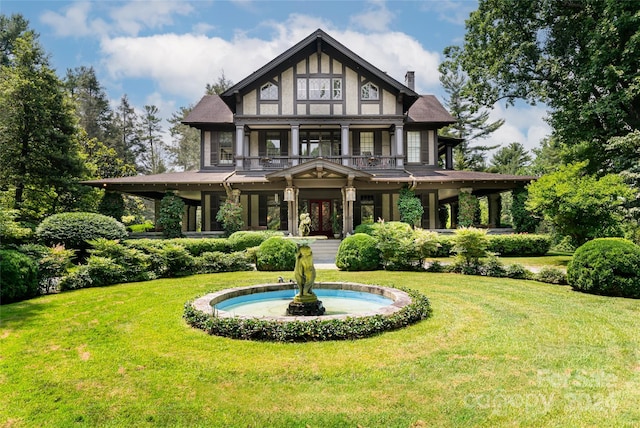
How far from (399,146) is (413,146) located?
2380 mm

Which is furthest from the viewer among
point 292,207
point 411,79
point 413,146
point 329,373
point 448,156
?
point 411,79

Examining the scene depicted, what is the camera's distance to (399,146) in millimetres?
21953

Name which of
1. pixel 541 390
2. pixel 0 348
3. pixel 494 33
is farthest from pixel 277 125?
pixel 541 390

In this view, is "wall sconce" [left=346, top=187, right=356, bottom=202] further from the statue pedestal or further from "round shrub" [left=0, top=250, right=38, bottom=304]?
"round shrub" [left=0, top=250, right=38, bottom=304]

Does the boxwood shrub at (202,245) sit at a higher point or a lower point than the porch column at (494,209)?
lower

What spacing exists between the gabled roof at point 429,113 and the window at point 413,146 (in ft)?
3.17

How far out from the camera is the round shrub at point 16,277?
827cm

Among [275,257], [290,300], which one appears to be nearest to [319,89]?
[275,257]

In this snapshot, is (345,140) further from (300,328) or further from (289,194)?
(300,328)

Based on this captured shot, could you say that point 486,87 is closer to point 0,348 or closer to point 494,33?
point 494,33

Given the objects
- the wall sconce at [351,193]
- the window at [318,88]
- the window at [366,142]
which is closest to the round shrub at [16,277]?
the wall sconce at [351,193]

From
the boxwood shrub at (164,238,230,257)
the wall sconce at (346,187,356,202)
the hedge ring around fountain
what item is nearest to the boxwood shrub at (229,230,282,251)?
the boxwood shrub at (164,238,230,257)

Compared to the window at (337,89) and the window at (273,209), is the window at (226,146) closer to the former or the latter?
the window at (273,209)

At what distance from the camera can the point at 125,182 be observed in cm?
1902
